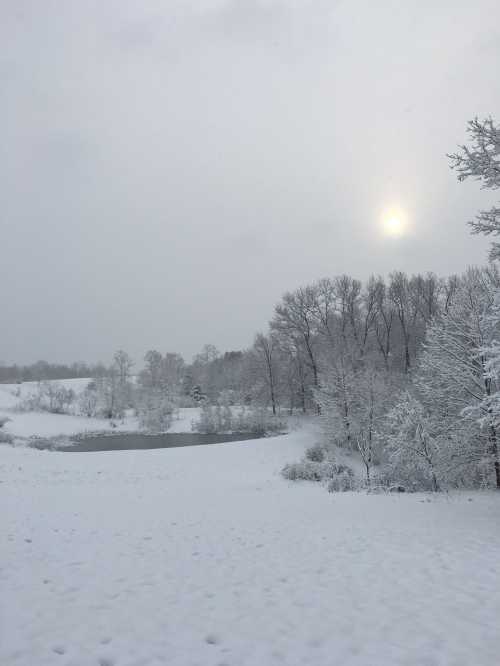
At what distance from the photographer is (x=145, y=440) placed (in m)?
39.6

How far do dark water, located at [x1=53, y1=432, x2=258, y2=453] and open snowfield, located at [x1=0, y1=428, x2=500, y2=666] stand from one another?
23171 millimetres

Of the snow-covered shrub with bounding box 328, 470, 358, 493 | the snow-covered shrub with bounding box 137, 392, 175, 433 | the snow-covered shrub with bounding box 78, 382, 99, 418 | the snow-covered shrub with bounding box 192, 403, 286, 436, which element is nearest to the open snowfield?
the snow-covered shrub with bounding box 328, 470, 358, 493

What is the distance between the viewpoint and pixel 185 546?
319 inches

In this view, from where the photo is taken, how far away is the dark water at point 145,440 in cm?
3506

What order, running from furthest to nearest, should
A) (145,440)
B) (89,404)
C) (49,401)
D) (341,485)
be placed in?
1. (49,401)
2. (89,404)
3. (145,440)
4. (341,485)

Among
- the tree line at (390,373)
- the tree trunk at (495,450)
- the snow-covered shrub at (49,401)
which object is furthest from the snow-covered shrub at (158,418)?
the tree trunk at (495,450)

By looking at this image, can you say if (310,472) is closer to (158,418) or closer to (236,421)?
(236,421)

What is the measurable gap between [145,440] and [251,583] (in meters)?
35.8

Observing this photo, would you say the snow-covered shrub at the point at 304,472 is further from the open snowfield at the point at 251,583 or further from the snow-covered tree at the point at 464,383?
the open snowfield at the point at 251,583

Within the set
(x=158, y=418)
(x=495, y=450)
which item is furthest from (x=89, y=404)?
(x=495, y=450)

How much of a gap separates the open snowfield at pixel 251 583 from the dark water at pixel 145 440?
23.2m

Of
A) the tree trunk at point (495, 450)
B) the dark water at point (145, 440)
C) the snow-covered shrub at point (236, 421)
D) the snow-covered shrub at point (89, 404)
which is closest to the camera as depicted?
the tree trunk at point (495, 450)

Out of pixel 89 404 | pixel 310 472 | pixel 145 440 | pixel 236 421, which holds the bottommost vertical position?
pixel 145 440

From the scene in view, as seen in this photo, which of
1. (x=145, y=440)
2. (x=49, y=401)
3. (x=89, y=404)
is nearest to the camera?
(x=145, y=440)
